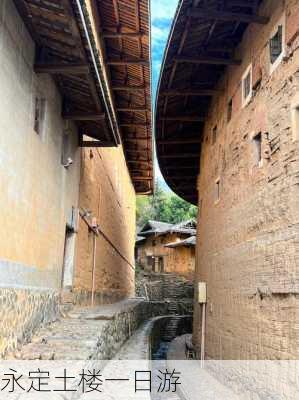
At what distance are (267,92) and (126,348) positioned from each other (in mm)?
6975

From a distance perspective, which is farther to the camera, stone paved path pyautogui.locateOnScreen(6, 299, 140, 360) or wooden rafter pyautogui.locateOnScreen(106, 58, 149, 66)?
wooden rafter pyautogui.locateOnScreen(106, 58, 149, 66)

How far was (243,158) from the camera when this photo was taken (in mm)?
10516

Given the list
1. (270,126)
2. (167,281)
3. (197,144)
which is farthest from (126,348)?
(167,281)

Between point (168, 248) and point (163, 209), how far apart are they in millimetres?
16003

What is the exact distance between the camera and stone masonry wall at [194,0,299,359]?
771 cm

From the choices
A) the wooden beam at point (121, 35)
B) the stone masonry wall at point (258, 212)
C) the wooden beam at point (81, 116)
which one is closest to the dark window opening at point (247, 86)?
the stone masonry wall at point (258, 212)

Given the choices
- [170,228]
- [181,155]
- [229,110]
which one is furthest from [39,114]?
[170,228]

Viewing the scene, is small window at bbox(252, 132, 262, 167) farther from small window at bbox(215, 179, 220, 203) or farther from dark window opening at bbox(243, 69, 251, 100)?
small window at bbox(215, 179, 220, 203)

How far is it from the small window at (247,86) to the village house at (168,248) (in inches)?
1123

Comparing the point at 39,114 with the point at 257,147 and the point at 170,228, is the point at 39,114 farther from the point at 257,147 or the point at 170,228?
the point at 170,228

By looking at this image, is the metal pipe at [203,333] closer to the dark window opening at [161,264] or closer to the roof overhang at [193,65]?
the roof overhang at [193,65]

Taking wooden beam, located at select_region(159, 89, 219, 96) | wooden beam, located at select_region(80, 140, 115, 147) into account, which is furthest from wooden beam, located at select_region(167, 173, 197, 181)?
wooden beam, located at select_region(80, 140, 115, 147)

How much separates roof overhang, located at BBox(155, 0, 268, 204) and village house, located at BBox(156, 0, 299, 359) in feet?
0.10

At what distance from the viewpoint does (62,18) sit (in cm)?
725
